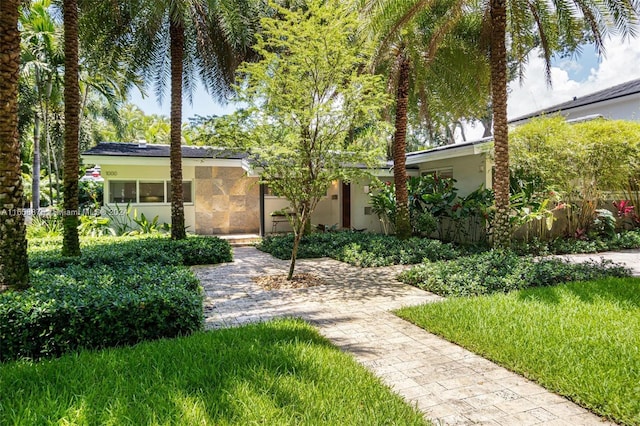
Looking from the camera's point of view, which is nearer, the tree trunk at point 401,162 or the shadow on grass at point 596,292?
the shadow on grass at point 596,292

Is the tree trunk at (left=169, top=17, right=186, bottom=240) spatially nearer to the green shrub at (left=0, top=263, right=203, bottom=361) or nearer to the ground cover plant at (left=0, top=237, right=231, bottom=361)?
the ground cover plant at (left=0, top=237, right=231, bottom=361)

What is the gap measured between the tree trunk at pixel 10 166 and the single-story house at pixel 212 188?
32.0 ft

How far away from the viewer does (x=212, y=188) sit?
17062 millimetres

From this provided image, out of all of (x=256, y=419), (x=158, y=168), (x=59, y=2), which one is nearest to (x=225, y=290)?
(x=256, y=419)

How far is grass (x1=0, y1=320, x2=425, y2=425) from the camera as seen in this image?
296cm

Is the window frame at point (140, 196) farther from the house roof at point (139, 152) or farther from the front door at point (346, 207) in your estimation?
the front door at point (346, 207)

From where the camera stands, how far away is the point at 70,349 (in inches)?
173

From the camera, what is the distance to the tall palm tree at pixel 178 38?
1087cm

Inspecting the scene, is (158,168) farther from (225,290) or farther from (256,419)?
(256,419)

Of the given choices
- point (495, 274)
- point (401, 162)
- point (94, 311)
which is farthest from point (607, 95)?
point (94, 311)

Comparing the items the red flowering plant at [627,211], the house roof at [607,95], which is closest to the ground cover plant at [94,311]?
the red flowering plant at [627,211]

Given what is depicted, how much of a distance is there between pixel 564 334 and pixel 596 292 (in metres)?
2.60

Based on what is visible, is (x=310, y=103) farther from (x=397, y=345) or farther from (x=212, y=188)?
(x=212, y=188)

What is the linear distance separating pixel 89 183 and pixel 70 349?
24.5 m
